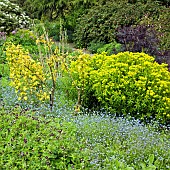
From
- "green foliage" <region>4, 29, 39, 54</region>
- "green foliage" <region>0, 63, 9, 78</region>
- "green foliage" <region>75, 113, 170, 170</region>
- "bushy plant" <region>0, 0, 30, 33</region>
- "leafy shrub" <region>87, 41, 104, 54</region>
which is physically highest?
"bushy plant" <region>0, 0, 30, 33</region>

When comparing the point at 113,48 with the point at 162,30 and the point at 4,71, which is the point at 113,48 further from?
the point at 4,71

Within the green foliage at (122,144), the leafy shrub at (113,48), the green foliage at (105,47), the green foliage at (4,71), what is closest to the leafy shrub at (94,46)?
the green foliage at (105,47)

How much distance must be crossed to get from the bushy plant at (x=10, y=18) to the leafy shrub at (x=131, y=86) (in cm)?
571

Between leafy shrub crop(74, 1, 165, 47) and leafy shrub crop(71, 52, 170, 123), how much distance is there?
439 cm

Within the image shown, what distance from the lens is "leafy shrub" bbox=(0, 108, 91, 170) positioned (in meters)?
3.52

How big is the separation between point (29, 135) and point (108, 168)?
1.03m

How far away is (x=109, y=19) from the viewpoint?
10.2 metres

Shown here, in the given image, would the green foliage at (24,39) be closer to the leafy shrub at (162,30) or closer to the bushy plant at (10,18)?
the bushy plant at (10,18)

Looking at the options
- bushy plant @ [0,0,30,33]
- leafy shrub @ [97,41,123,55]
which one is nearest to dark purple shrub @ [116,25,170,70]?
leafy shrub @ [97,41,123,55]

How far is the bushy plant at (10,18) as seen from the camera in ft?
35.3

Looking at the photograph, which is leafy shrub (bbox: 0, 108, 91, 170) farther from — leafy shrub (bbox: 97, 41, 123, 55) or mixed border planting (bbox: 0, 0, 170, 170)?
leafy shrub (bbox: 97, 41, 123, 55)

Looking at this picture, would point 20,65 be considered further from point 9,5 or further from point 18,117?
point 9,5

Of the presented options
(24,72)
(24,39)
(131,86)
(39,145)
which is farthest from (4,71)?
(39,145)

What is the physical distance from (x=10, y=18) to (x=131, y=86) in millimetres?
6773
